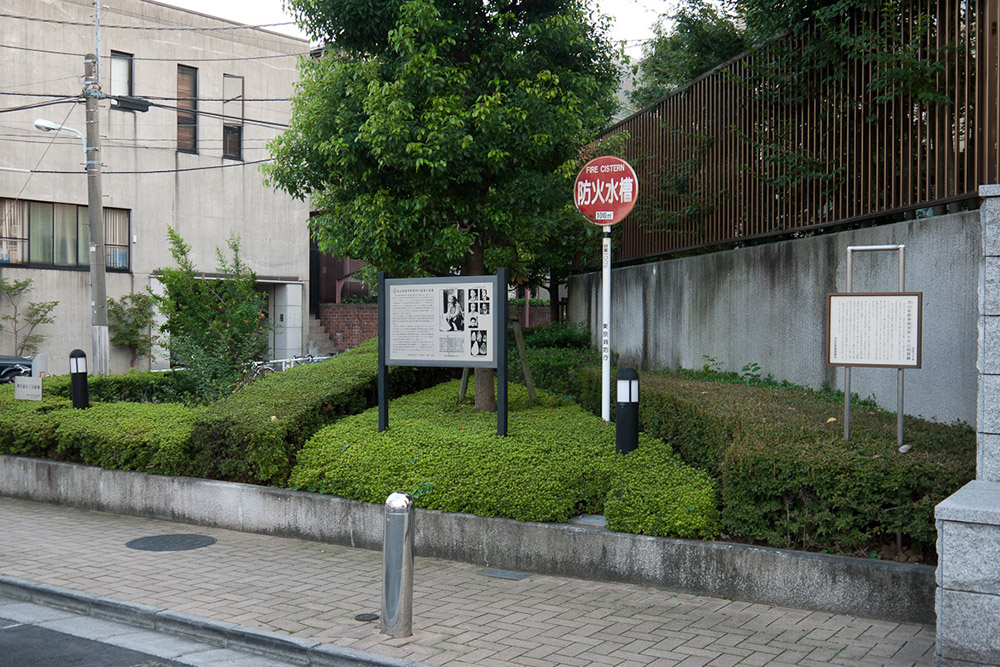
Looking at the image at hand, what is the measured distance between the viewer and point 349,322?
1283 inches

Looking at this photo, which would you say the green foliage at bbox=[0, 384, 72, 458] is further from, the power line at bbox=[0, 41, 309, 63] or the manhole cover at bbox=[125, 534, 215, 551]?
the power line at bbox=[0, 41, 309, 63]

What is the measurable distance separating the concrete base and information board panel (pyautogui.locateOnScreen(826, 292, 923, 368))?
1.72m

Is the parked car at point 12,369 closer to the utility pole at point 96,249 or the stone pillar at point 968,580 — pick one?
the utility pole at point 96,249

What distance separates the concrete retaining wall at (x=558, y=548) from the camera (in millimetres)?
5500

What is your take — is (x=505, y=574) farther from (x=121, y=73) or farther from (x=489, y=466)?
(x=121, y=73)

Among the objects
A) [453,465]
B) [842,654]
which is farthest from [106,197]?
[842,654]

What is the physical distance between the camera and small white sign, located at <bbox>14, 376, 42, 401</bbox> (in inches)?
460

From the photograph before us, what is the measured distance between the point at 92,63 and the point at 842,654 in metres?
17.8

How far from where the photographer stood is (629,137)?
14.6 meters

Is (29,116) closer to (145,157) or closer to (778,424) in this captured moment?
(145,157)

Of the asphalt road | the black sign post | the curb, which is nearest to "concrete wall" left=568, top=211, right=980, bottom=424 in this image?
the black sign post

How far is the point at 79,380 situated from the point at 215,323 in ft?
6.93

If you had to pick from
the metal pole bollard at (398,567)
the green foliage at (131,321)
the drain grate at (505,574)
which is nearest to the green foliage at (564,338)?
the drain grate at (505,574)

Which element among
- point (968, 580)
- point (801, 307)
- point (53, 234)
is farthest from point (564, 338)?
point (53, 234)
